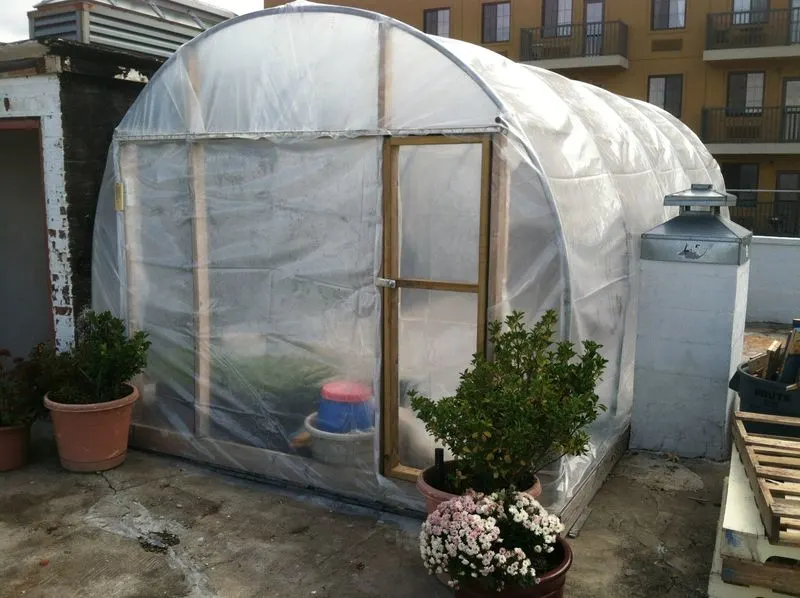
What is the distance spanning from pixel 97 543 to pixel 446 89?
3270 mm

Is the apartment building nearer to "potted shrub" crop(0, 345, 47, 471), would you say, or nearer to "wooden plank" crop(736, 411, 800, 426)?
"wooden plank" crop(736, 411, 800, 426)

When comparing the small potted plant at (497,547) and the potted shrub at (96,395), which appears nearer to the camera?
the small potted plant at (497,547)

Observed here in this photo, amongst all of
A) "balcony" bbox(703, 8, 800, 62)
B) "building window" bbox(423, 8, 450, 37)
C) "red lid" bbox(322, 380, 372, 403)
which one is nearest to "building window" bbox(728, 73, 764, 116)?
"balcony" bbox(703, 8, 800, 62)

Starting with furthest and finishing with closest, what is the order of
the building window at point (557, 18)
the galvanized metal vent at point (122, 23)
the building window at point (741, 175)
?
the building window at point (557, 18) < the building window at point (741, 175) < the galvanized metal vent at point (122, 23)

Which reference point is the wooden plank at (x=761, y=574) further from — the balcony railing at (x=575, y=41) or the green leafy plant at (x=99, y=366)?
the balcony railing at (x=575, y=41)

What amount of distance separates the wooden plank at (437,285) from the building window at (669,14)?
21.8 meters

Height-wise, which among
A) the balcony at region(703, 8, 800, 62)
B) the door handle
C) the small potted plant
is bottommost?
the small potted plant

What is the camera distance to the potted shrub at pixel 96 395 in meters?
5.44

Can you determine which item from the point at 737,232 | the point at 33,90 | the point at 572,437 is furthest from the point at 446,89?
the point at 33,90

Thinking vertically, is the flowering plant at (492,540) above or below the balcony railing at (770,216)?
below

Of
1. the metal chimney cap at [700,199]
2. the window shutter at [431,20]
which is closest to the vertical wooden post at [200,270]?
the metal chimney cap at [700,199]

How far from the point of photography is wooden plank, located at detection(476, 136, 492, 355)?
4.46 meters

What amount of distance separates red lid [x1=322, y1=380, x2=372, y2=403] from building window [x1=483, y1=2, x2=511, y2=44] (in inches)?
892

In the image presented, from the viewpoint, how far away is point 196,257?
557 cm
